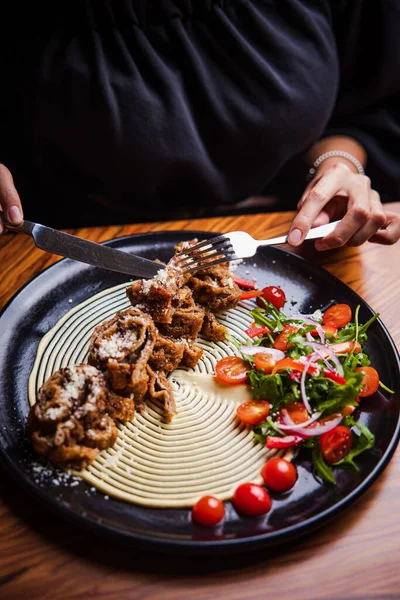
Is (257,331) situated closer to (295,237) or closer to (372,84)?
(295,237)

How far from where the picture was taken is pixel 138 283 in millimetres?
2373

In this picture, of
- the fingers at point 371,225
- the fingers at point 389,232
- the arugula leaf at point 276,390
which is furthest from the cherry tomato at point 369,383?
the fingers at point 389,232

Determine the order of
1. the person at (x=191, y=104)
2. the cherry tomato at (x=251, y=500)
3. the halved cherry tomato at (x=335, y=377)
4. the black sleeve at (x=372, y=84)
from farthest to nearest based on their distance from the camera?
the black sleeve at (x=372, y=84)
the person at (x=191, y=104)
the halved cherry tomato at (x=335, y=377)
the cherry tomato at (x=251, y=500)

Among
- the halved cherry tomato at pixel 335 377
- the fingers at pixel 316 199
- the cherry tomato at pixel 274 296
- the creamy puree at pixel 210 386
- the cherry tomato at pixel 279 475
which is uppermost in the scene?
the fingers at pixel 316 199

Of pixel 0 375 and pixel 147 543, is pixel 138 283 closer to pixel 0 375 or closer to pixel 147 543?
pixel 0 375

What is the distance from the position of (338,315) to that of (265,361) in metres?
0.49

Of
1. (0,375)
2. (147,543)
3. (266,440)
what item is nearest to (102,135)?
(0,375)

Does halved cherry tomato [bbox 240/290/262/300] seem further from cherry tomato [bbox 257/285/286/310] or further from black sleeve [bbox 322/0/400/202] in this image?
black sleeve [bbox 322/0/400/202]

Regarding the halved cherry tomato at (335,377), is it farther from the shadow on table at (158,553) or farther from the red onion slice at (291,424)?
the shadow on table at (158,553)

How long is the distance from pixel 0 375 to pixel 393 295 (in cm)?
188

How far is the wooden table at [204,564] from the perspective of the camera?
168 centimetres

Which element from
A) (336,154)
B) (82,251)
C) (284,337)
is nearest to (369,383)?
(284,337)

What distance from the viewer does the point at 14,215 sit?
237 cm

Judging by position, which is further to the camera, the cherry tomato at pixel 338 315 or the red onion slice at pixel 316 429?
the cherry tomato at pixel 338 315
